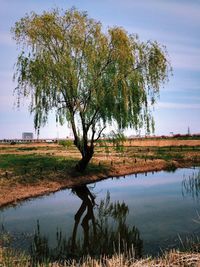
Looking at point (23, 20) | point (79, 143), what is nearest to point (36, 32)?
point (23, 20)

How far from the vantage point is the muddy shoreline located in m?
23.4

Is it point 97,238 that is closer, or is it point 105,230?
point 97,238

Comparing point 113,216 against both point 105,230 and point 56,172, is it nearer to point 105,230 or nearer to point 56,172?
point 105,230

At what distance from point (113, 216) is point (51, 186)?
341 inches

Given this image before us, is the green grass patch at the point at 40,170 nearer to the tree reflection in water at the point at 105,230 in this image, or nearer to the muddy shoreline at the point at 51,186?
the muddy shoreline at the point at 51,186

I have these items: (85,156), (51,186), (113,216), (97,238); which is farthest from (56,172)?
(97,238)

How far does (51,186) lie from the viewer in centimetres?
2733

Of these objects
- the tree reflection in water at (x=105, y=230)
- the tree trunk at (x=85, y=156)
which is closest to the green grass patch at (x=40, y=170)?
the tree trunk at (x=85, y=156)

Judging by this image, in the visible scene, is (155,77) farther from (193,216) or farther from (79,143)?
(193,216)

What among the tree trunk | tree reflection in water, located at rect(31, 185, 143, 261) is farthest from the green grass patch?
tree reflection in water, located at rect(31, 185, 143, 261)

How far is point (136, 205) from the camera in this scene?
74.1 feet

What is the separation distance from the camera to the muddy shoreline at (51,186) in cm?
2339

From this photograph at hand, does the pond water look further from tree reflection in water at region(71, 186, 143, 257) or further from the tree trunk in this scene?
the tree trunk

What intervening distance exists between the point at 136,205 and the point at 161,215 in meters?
3.24
